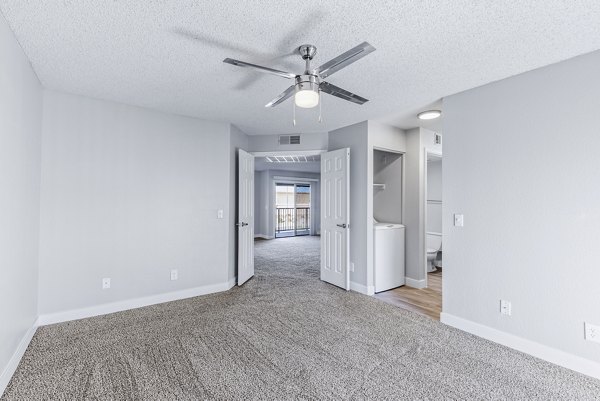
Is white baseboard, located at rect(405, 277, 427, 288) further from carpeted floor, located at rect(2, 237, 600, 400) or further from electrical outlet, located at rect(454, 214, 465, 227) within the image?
electrical outlet, located at rect(454, 214, 465, 227)

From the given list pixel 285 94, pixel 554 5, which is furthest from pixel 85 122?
pixel 554 5

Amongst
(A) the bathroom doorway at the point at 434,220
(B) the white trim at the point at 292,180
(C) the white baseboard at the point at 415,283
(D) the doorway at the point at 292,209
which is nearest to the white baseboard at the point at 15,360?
(C) the white baseboard at the point at 415,283

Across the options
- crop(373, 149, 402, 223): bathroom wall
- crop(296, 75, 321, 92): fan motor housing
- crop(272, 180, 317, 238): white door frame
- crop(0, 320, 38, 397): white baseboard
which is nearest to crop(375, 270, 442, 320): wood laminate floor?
crop(373, 149, 402, 223): bathroom wall

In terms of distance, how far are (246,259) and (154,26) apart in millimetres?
3150

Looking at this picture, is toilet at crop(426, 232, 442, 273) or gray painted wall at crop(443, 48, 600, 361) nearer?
gray painted wall at crop(443, 48, 600, 361)

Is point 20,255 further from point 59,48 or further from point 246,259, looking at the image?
point 246,259

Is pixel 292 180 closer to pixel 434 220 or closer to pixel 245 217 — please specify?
pixel 434 220

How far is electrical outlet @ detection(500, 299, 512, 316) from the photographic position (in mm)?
2453

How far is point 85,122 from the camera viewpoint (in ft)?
9.88

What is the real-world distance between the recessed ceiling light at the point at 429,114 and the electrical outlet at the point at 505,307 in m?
2.11

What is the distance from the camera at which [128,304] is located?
10.6 feet

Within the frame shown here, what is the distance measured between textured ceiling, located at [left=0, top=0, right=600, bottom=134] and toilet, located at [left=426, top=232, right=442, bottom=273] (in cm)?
293

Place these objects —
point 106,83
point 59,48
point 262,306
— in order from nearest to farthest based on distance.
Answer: point 59,48
point 106,83
point 262,306

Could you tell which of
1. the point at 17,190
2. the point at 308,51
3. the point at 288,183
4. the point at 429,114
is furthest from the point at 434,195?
the point at 17,190
